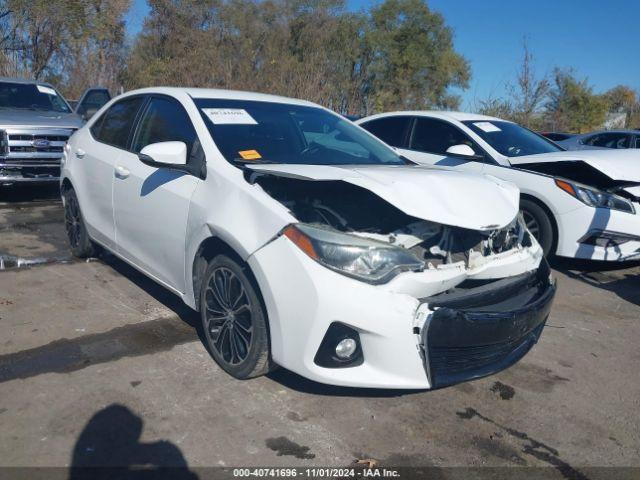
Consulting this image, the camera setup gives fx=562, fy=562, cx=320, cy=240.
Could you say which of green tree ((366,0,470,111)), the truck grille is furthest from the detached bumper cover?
green tree ((366,0,470,111))

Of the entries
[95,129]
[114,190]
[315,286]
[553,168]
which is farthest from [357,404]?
[553,168]

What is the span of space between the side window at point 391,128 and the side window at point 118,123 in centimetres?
349

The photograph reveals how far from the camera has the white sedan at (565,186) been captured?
5383mm

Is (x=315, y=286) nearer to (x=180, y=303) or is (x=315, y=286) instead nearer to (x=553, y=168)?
(x=180, y=303)

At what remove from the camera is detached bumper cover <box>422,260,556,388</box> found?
2.65 metres

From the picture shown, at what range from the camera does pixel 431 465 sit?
2.56m

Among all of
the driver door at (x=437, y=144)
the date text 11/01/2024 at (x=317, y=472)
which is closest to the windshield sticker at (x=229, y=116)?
the date text 11/01/2024 at (x=317, y=472)

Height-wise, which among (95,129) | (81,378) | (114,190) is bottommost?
(81,378)

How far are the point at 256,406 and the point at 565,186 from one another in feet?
13.2

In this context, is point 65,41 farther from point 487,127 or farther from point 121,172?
→ point 121,172

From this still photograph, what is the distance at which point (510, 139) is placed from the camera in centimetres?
655

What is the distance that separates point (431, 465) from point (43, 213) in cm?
664

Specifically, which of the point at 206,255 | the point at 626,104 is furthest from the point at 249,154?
the point at 626,104

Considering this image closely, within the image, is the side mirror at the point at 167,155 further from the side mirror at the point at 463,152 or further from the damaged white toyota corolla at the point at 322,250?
the side mirror at the point at 463,152
